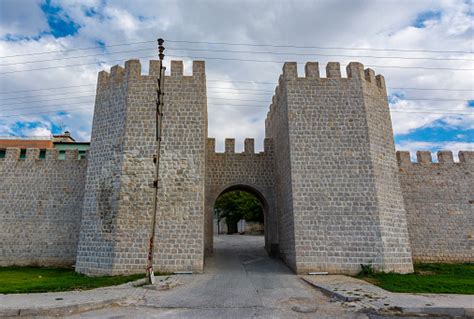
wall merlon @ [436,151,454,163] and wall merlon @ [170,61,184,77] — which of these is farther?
wall merlon @ [436,151,454,163]

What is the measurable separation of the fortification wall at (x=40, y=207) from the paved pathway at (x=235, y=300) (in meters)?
7.10

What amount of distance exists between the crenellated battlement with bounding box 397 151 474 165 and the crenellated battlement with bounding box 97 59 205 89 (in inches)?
400

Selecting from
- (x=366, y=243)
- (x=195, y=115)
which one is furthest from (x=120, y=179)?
(x=366, y=243)

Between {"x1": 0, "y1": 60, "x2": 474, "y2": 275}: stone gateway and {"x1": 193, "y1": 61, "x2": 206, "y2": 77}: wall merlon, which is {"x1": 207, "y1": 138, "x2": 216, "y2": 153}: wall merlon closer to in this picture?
{"x1": 0, "y1": 60, "x2": 474, "y2": 275}: stone gateway

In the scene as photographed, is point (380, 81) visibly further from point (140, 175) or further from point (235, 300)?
point (235, 300)

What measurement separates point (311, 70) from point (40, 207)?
1343 cm

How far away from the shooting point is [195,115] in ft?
37.0

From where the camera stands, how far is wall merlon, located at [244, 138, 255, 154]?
14656mm

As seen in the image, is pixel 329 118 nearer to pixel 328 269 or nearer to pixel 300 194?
pixel 300 194

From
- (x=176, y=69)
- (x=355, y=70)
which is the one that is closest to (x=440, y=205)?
(x=355, y=70)

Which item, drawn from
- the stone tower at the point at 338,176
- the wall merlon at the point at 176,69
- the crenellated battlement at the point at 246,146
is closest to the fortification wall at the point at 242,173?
the crenellated battlement at the point at 246,146

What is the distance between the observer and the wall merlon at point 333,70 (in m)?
11.8

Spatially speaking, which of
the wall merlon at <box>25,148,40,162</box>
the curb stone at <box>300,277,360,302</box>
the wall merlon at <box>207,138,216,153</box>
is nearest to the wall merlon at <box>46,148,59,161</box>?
the wall merlon at <box>25,148,40,162</box>

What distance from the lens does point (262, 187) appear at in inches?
557
